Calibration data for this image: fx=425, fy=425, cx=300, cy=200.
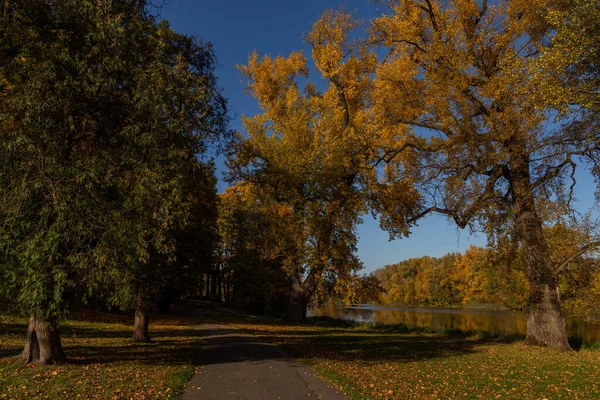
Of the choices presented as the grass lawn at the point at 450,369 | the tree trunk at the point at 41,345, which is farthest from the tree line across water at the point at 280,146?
the grass lawn at the point at 450,369

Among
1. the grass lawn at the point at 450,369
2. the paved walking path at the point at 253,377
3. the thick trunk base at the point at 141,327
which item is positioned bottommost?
the grass lawn at the point at 450,369

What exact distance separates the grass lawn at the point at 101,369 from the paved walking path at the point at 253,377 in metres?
0.42

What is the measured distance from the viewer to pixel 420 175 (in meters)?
17.6

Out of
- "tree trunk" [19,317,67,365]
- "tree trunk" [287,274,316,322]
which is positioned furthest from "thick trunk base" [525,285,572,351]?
"tree trunk" [19,317,67,365]

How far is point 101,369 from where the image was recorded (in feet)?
30.1

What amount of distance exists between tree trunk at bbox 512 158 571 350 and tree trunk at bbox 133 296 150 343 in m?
Answer: 13.7

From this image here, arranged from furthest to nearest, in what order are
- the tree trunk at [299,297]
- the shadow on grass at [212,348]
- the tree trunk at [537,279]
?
the tree trunk at [299,297]
the tree trunk at [537,279]
the shadow on grass at [212,348]

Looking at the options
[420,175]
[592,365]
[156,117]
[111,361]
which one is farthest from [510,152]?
[111,361]

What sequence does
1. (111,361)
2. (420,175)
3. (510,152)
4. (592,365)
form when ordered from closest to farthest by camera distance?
(111,361) < (592,365) < (510,152) < (420,175)

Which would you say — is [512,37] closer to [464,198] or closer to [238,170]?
[464,198]

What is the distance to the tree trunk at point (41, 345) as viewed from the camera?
9.11 m

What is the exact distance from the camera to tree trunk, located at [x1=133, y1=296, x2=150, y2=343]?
13969 mm

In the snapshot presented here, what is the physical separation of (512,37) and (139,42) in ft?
45.5

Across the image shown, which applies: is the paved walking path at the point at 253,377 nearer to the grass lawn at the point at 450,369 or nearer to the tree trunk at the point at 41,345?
the grass lawn at the point at 450,369
